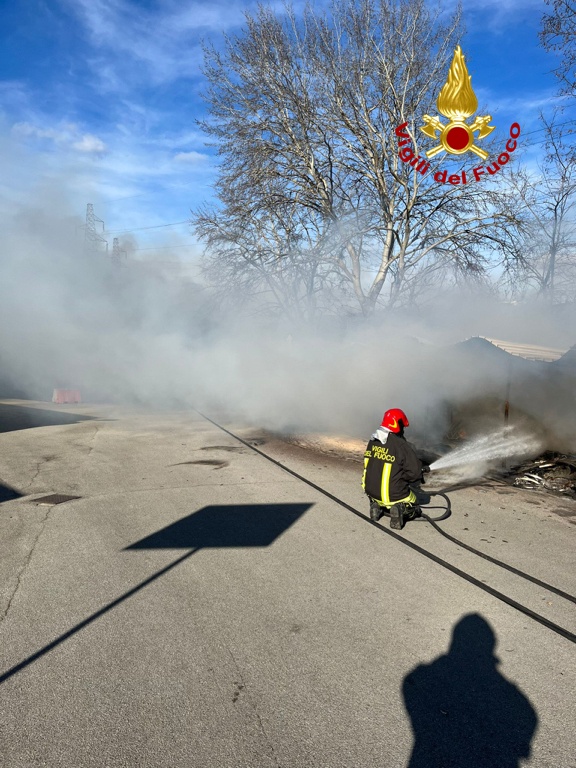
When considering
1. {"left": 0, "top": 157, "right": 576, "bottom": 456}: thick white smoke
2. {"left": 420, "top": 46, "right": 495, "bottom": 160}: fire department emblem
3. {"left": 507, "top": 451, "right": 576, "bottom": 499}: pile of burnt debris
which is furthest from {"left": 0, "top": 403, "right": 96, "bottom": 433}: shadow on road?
{"left": 420, "top": 46, "right": 495, "bottom": 160}: fire department emblem

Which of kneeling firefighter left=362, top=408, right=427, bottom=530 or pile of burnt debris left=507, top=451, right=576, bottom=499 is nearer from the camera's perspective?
kneeling firefighter left=362, top=408, right=427, bottom=530

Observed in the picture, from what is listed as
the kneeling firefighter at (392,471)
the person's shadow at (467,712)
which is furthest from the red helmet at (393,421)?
the person's shadow at (467,712)

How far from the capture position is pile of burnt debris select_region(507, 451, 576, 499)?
292 inches

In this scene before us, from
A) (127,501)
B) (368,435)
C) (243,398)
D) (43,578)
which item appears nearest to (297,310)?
(243,398)

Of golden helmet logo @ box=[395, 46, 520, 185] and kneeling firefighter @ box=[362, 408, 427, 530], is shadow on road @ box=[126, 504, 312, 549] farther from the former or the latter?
golden helmet logo @ box=[395, 46, 520, 185]

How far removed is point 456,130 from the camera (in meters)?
13.3

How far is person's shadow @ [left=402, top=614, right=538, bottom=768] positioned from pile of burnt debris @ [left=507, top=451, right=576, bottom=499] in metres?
4.58

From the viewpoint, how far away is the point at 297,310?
23.0 meters

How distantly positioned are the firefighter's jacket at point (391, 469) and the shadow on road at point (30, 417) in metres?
8.52

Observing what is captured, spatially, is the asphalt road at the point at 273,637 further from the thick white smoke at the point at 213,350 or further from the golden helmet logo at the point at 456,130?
the golden helmet logo at the point at 456,130

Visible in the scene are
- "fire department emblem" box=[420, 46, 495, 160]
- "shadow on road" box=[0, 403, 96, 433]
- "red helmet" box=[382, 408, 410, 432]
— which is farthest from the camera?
"fire department emblem" box=[420, 46, 495, 160]

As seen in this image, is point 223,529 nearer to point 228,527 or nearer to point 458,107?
point 228,527

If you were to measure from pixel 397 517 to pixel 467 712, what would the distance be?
109 inches

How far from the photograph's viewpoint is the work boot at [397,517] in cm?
548
